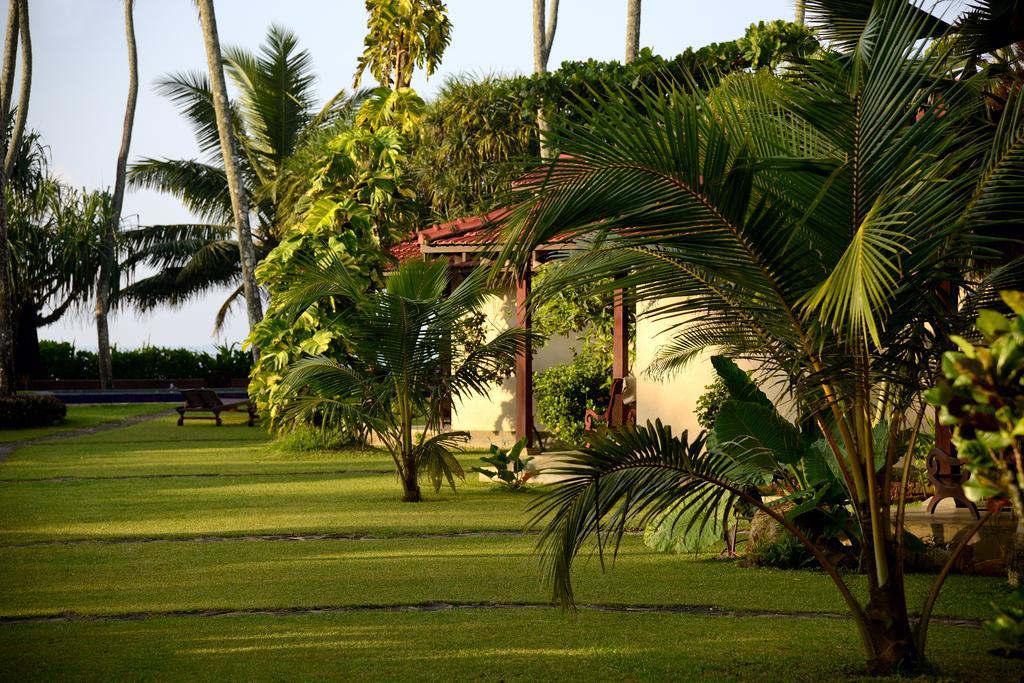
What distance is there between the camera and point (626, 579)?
7527 mm

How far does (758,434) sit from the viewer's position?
688 centimetres

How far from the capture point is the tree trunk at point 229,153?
24047 mm

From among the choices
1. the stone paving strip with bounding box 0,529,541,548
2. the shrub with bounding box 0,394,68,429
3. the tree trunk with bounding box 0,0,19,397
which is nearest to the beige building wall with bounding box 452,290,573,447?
the stone paving strip with bounding box 0,529,541,548

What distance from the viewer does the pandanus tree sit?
14.7 feet

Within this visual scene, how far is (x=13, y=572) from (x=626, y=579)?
441 centimetres

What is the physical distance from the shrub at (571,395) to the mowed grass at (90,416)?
9759 millimetres

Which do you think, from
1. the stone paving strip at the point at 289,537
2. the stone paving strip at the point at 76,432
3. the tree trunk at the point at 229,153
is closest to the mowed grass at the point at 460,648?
the stone paving strip at the point at 289,537

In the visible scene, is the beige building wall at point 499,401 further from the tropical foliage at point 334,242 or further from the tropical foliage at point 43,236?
the tropical foliage at point 43,236

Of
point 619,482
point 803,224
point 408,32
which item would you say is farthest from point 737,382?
point 408,32

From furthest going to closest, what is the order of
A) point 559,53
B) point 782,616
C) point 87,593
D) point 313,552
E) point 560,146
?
point 559,53, point 313,552, point 87,593, point 782,616, point 560,146

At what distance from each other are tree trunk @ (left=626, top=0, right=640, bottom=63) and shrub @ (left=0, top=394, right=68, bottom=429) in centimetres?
1409

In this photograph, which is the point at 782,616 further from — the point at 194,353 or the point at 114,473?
the point at 194,353

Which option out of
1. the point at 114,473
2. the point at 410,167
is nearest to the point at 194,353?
the point at 410,167

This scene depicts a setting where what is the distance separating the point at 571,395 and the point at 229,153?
1189cm
